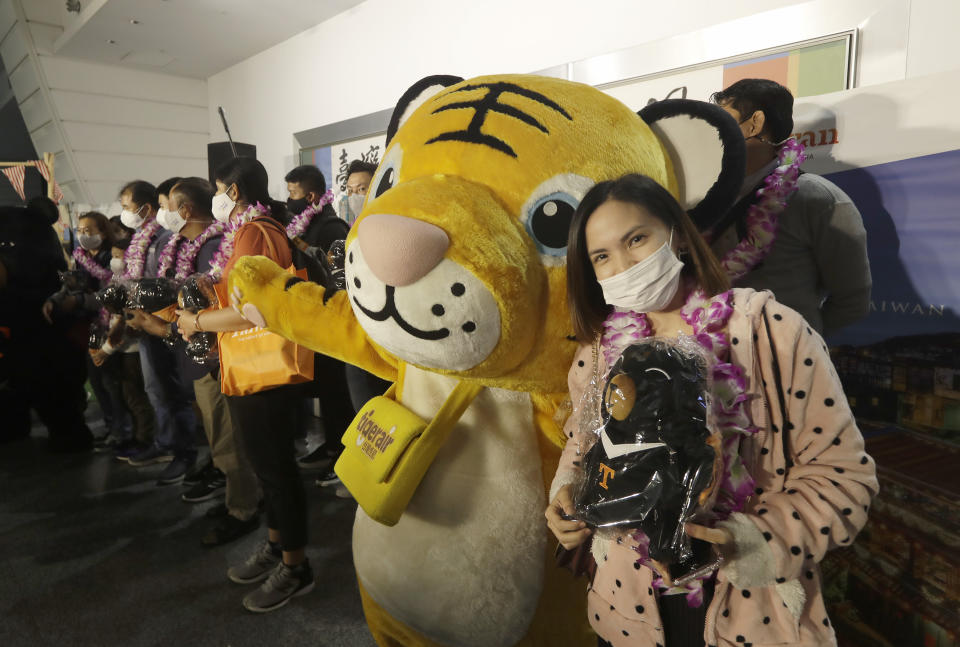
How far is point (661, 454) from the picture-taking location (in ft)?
2.39

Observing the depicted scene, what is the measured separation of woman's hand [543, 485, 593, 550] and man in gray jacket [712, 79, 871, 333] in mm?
1032

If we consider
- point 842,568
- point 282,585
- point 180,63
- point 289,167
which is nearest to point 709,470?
point 842,568

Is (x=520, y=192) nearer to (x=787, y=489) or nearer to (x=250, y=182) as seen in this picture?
(x=787, y=489)

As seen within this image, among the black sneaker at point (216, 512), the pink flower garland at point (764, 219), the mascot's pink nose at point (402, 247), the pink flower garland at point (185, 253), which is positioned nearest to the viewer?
the mascot's pink nose at point (402, 247)

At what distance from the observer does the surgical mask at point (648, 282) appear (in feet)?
2.81

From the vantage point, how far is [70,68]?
19.4 feet

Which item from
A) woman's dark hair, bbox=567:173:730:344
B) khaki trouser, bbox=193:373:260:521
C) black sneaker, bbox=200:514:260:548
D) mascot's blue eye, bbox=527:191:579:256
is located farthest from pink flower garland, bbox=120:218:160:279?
woman's dark hair, bbox=567:173:730:344

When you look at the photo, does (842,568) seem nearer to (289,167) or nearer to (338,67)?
(338,67)

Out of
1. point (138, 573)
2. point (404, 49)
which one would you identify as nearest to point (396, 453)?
point (138, 573)

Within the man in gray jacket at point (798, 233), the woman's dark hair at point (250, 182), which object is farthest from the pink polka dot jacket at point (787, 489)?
the woman's dark hair at point (250, 182)

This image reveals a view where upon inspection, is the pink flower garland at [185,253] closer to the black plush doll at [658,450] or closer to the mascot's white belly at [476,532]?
the mascot's white belly at [476,532]

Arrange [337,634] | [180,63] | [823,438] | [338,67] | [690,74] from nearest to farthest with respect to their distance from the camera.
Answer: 1. [823,438]
2. [337,634]
3. [690,74]
4. [338,67]
5. [180,63]

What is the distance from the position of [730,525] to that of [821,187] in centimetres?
126

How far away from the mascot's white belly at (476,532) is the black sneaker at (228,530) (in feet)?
5.83
